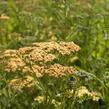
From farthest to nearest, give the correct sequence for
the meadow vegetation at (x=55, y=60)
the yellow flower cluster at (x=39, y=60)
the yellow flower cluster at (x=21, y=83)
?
the yellow flower cluster at (x=21, y=83) → the meadow vegetation at (x=55, y=60) → the yellow flower cluster at (x=39, y=60)

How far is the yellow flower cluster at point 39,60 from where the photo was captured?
385 centimetres

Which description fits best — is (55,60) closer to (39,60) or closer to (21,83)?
(21,83)

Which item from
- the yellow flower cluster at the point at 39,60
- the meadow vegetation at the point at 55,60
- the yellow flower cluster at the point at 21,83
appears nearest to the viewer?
the yellow flower cluster at the point at 39,60

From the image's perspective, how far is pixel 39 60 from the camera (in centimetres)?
382

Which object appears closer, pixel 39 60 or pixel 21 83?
pixel 39 60

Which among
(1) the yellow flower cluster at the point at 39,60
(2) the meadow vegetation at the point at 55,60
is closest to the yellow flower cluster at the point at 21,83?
(2) the meadow vegetation at the point at 55,60

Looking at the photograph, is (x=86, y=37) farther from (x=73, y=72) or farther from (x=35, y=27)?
(x=73, y=72)

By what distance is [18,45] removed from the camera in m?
6.13

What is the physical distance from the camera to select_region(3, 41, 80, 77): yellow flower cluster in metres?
3.85

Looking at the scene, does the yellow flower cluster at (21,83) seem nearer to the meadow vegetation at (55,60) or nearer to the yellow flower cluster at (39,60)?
the meadow vegetation at (55,60)

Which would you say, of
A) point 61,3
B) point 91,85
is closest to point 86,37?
point 61,3

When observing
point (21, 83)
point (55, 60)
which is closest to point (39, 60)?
point (21, 83)

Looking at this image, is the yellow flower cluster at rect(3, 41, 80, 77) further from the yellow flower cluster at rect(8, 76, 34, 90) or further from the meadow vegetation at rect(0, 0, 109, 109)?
the yellow flower cluster at rect(8, 76, 34, 90)

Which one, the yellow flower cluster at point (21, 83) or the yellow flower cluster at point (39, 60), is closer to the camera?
the yellow flower cluster at point (39, 60)
